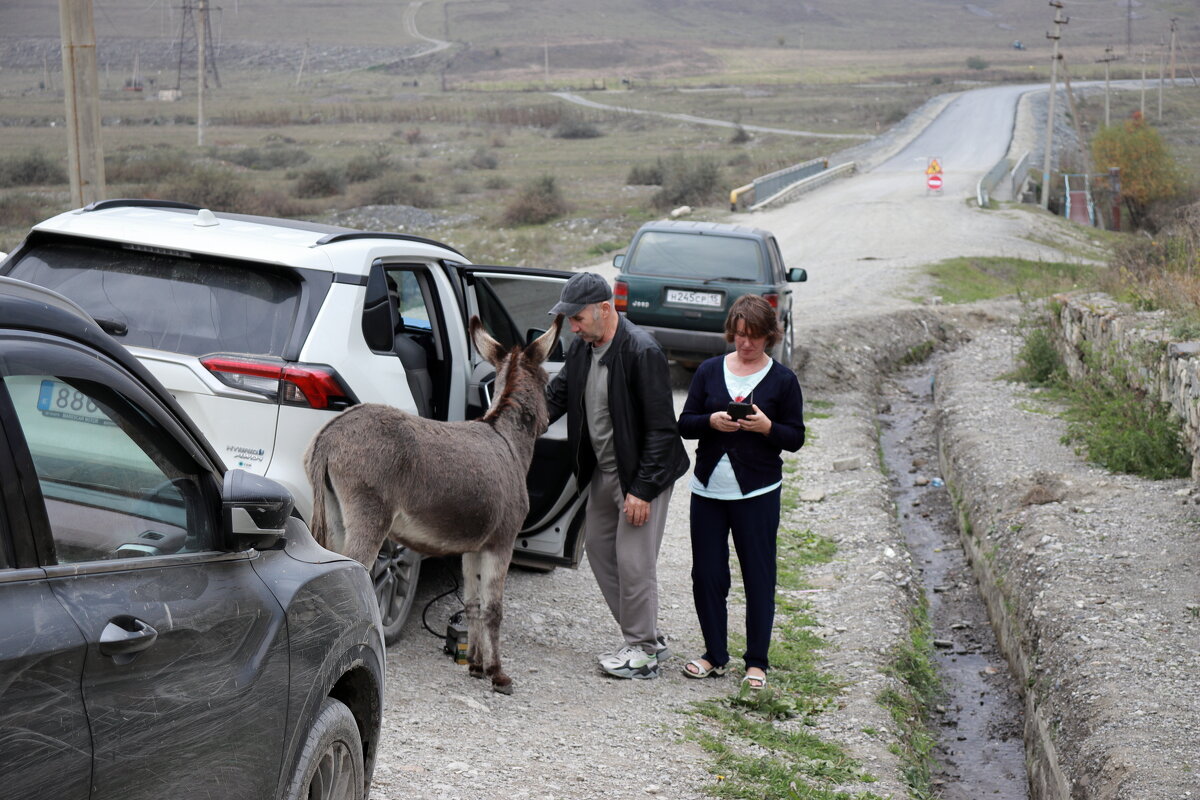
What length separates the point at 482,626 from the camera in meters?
5.44

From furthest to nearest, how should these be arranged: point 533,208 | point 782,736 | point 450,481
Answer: point 533,208 < point 782,736 < point 450,481

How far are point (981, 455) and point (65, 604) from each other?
34.8 feet

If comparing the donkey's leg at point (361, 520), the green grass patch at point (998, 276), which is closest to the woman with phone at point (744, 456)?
the donkey's leg at point (361, 520)

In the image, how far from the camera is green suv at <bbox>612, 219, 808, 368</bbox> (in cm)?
1380

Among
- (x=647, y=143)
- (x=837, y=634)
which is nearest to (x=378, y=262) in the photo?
(x=837, y=634)

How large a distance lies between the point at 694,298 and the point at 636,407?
840cm

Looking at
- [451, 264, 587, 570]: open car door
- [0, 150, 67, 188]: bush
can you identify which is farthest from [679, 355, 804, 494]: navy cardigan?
[0, 150, 67, 188]: bush

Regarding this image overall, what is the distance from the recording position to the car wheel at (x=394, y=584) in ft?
18.3

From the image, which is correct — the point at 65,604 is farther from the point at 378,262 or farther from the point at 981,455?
the point at 981,455

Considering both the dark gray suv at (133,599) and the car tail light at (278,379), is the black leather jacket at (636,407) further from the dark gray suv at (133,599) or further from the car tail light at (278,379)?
the dark gray suv at (133,599)

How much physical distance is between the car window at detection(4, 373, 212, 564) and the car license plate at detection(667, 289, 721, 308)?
11373mm

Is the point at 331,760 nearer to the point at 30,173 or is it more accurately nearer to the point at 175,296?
the point at 175,296

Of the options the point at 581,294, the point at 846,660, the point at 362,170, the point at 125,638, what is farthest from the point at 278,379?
the point at 362,170

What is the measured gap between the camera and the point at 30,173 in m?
37.7
